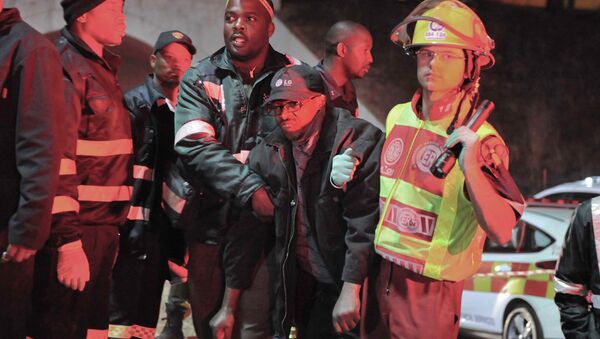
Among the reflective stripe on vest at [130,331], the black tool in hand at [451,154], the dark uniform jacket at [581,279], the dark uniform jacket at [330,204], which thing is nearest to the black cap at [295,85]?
the dark uniform jacket at [330,204]

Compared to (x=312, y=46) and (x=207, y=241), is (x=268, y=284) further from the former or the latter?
(x=312, y=46)

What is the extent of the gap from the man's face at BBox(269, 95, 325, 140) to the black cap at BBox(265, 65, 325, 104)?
0.08 ft

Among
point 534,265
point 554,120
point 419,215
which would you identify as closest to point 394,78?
point 554,120

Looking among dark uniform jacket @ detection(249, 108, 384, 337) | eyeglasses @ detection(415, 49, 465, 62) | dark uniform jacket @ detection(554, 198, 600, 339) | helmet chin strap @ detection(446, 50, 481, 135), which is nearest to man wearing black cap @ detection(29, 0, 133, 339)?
dark uniform jacket @ detection(249, 108, 384, 337)

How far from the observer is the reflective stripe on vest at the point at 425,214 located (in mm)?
3750

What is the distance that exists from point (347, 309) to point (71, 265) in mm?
1287

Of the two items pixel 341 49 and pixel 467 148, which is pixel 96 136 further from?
pixel 341 49

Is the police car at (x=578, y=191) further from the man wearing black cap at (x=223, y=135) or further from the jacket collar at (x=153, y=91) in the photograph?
the man wearing black cap at (x=223, y=135)

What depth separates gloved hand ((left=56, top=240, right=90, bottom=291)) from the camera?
4.19 m

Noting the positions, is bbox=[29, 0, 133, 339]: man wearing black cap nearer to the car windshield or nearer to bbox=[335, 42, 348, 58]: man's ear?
bbox=[335, 42, 348, 58]: man's ear

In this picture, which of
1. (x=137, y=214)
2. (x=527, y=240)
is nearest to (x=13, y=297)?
(x=137, y=214)

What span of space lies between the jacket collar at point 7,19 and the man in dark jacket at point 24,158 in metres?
0.05

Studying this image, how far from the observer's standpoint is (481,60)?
3.92 meters

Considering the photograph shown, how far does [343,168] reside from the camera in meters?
4.02
